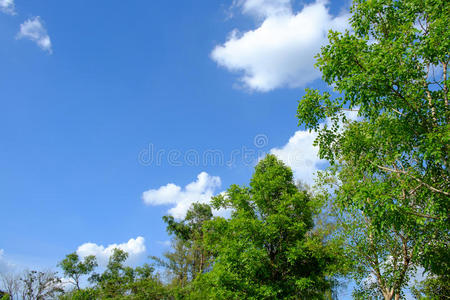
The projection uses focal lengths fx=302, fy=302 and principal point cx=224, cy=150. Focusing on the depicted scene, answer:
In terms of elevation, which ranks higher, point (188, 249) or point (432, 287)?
point (188, 249)

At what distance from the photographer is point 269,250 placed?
2006 cm

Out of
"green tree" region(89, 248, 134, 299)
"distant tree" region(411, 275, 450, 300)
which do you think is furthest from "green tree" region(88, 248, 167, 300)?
"distant tree" region(411, 275, 450, 300)

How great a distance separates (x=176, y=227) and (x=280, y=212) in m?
28.8

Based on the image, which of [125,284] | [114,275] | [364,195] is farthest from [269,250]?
[114,275]

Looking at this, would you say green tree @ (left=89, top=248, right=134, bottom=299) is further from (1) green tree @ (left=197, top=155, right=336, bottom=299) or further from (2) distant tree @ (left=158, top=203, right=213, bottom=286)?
(1) green tree @ (left=197, top=155, right=336, bottom=299)

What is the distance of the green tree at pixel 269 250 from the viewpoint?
59.1 feet

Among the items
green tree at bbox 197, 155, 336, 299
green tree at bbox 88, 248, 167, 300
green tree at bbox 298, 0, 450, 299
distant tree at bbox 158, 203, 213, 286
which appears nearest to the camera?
green tree at bbox 298, 0, 450, 299

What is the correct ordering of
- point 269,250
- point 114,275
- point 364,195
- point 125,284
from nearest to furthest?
point 364,195 → point 269,250 → point 125,284 → point 114,275

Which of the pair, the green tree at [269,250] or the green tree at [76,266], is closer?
the green tree at [269,250]

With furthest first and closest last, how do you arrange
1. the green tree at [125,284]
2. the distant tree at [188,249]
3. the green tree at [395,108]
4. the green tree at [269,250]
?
the distant tree at [188,249], the green tree at [125,284], the green tree at [269,250], the green tree at [395,108]

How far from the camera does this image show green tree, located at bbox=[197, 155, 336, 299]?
1802 centimetres

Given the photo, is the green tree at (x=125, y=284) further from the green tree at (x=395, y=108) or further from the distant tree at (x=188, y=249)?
the green tree at (x=395, y=108)

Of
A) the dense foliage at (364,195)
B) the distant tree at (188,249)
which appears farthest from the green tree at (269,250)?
the distant tree at (188,249)

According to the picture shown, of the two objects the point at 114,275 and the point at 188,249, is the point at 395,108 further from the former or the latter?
the point at 114,275
